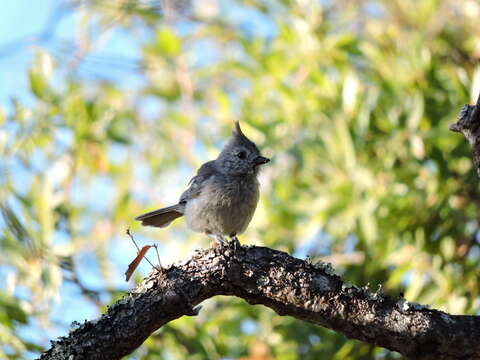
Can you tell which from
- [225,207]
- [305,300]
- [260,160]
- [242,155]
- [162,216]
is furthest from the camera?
[162,216]

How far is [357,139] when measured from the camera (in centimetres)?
480

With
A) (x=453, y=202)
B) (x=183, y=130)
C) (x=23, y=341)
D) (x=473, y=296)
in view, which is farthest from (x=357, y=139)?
(x=23, y=341)

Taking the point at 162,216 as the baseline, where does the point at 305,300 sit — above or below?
below

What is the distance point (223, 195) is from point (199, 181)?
1.18ft

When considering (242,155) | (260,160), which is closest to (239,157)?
(242,155)

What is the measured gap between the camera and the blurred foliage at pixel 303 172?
180 inches

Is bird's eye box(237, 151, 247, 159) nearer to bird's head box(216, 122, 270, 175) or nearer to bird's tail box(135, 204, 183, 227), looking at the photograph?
bird's head box(216, 122, 270, 175)

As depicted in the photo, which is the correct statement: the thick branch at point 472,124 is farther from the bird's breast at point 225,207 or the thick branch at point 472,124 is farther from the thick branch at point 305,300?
the bird's breast at point 225,207

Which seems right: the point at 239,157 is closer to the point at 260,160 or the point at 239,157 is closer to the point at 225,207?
the point at 260,160

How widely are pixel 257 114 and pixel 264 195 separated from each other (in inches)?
24.3

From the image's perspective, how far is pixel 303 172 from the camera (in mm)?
5133

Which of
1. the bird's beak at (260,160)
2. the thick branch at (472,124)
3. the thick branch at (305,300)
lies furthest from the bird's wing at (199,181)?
the thick branch at (472,124)

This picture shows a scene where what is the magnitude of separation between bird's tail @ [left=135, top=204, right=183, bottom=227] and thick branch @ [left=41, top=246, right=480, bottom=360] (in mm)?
2257

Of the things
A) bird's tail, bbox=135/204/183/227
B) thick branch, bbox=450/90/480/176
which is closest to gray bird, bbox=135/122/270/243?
bird's tail, bbox=135/204/183/227
